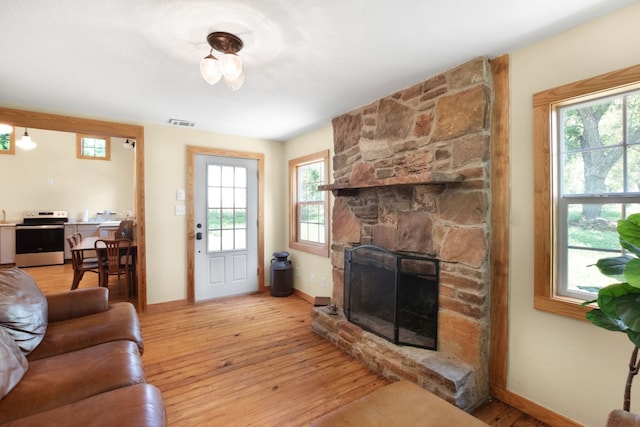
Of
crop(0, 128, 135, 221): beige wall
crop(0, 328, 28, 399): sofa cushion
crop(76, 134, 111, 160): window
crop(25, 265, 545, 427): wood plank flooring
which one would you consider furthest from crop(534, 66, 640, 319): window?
crop(76, 134, 111, 160): window

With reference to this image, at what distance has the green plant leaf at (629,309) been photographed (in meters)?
1.04

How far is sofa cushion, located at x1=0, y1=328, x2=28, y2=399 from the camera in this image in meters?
1.31

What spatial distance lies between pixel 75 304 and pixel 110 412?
4.83ft

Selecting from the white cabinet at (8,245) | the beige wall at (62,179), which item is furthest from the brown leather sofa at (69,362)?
the beige wall at (62,179)

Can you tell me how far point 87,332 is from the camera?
6.33 feet

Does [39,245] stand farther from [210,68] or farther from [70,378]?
[210,68]

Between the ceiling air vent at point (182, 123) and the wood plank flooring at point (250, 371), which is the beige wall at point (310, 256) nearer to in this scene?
the wood plank flooring at point (250, 371)

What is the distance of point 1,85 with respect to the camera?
8.27 ft

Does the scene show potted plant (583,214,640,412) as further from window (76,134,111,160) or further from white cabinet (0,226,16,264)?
window (76,134,111,160)

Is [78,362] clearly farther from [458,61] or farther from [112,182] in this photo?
[112,182]

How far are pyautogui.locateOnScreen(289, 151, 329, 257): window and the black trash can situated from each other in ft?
0.92

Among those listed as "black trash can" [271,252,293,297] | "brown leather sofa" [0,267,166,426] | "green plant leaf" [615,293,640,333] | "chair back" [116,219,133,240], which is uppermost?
"chair back" [116,219,133,240]

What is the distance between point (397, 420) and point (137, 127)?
3947 mm

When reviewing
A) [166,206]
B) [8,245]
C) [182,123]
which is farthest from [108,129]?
[8,245]
